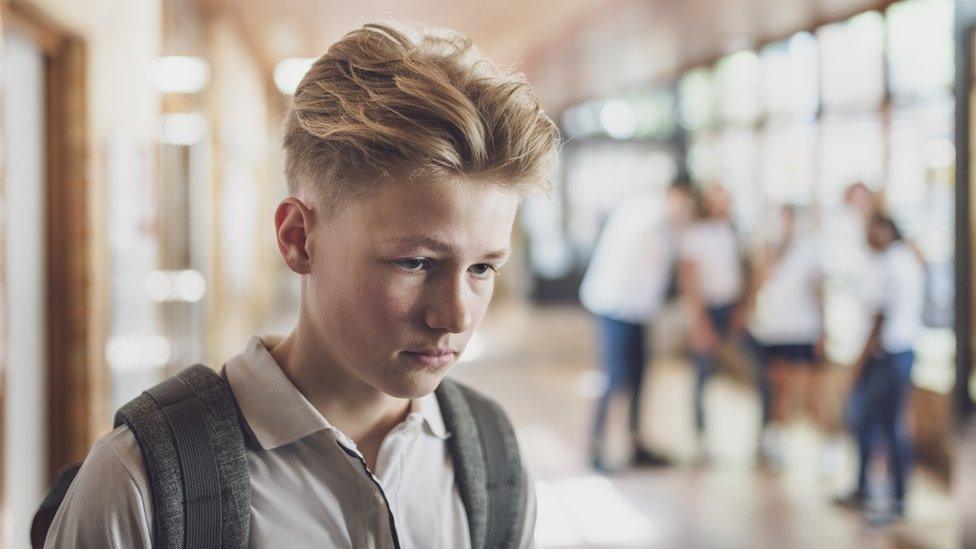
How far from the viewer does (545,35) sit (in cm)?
788

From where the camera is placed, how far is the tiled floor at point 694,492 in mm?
4113

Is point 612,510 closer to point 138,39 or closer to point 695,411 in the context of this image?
point 695,411

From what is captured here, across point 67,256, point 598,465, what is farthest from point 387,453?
point 598,465

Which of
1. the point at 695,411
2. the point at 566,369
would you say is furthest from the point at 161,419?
the point at 566,369

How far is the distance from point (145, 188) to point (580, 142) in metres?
7.18

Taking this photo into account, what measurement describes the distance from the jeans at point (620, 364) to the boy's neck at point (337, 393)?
405cm

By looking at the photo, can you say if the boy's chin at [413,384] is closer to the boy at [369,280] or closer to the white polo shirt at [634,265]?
the boy at [369,280]

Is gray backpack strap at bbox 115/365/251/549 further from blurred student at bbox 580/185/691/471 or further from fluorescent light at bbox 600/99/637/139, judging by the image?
fluorescent light at bbox 600/99/637/139

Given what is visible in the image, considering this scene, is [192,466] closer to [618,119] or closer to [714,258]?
[714,258]

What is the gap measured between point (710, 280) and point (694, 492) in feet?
4.97

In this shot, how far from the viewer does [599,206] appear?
11.1 metres

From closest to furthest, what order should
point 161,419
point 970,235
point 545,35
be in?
point 161,419
point 970,235
point 545,35

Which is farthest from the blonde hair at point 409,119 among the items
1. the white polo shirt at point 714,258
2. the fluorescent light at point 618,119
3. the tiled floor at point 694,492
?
the fluorescent light at point 618,119

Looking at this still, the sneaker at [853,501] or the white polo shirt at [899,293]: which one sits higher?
the white polo shirt at [899,293]
